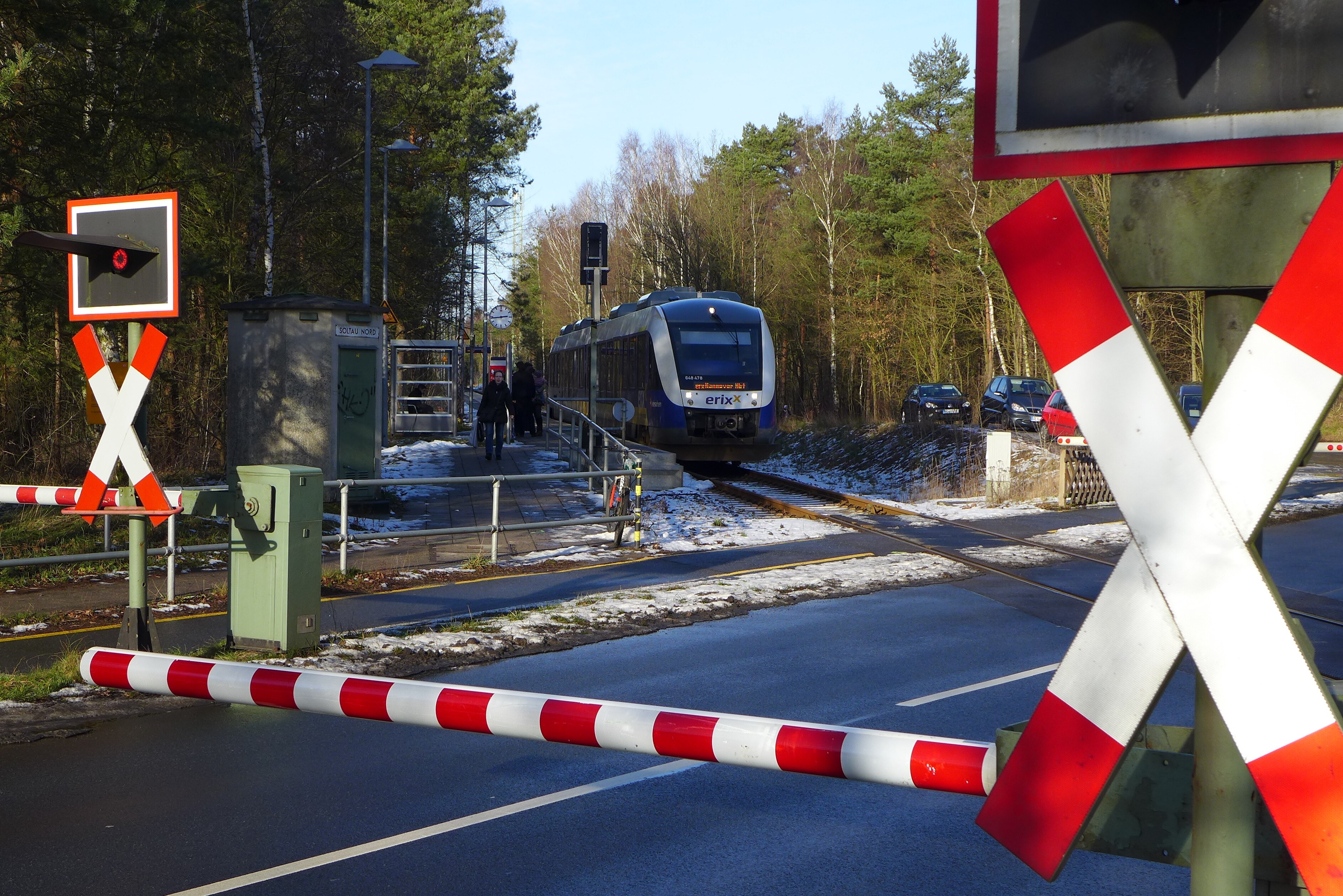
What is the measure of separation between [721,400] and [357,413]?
9794mm

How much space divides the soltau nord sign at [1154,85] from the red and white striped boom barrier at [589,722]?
111cm

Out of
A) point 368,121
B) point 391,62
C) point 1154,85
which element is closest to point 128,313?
point 1154,85

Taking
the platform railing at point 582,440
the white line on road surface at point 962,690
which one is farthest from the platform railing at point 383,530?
the white line on road surface at point 962,690

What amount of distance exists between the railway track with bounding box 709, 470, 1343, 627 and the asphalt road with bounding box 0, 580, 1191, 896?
4.70 m

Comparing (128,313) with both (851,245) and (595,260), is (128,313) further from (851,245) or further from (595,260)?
(851,245)

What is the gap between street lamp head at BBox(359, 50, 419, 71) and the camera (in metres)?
23.3

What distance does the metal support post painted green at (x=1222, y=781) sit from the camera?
5.79ft

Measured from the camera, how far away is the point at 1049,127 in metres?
2.00

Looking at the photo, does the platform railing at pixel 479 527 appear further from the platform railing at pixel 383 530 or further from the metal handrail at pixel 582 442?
the metal handrail at pixel 582 442

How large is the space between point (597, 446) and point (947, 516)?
7.39 m

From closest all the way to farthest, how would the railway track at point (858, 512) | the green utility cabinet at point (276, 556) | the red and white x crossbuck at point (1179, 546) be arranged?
the red and white x crossbuck at point (1179, 546) < the green utility cabinet at point (276, 556) < the railway track at point (858, 512)

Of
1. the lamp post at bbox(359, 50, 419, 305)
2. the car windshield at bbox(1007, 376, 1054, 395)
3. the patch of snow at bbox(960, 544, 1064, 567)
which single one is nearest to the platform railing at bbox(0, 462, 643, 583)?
the patch of snow at bbox(960, 544, 1064, 567)

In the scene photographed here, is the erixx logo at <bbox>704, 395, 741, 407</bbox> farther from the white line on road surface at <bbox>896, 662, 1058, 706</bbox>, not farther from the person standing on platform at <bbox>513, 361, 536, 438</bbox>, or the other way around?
the white line on road surface at <bbox>896, 662, 1058, 706</bbox>

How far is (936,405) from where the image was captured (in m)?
37.1
